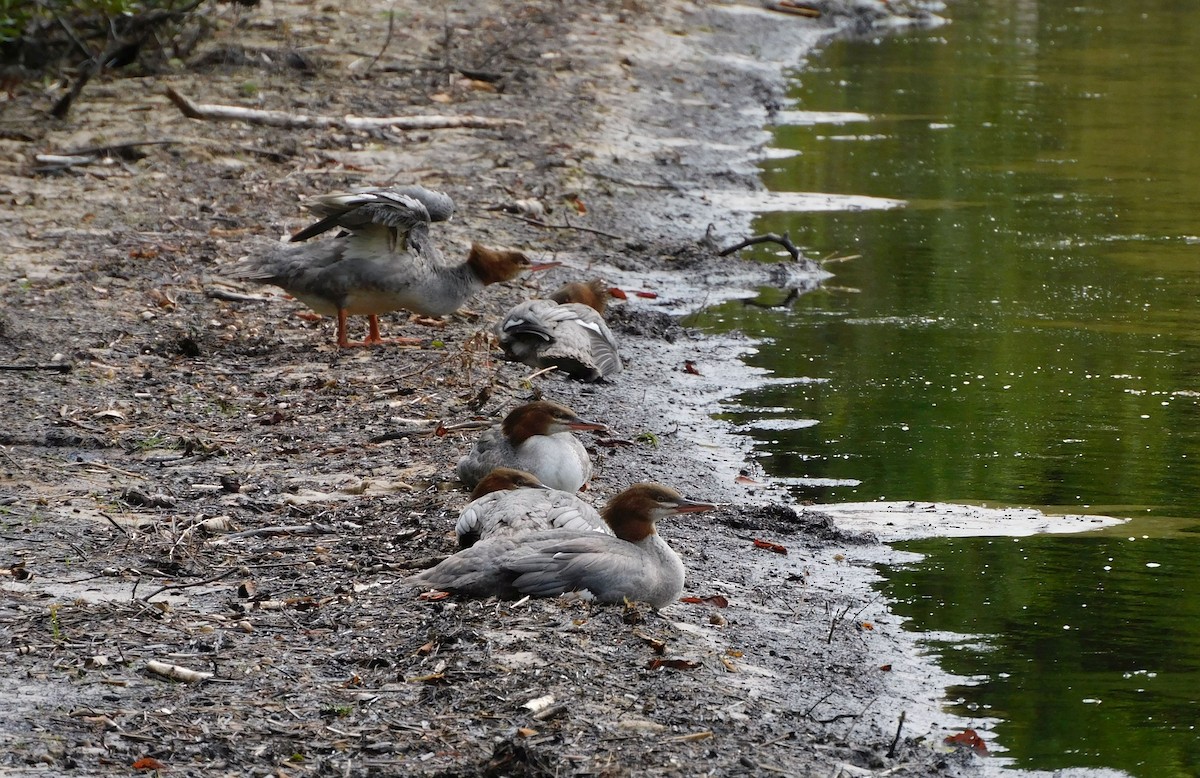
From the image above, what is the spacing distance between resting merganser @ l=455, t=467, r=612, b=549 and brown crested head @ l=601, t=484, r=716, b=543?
9 centimetres

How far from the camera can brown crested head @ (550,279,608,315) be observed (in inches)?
382

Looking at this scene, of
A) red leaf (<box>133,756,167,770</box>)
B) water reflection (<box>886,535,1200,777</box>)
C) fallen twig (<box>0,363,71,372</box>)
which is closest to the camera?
red leaf (<box>133,756,167,770</box>)

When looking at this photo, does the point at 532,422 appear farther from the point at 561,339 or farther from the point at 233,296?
the point at 233,296

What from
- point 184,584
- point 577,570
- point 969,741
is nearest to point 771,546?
point 577,570

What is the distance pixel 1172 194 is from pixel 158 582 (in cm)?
1113

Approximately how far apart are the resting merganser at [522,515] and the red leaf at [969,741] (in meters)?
1.36

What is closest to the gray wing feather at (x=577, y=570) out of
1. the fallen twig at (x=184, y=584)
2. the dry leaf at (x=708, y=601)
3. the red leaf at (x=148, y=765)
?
the dry leaf at (x=708, y=601)

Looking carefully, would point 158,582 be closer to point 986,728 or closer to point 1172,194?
point 986,728

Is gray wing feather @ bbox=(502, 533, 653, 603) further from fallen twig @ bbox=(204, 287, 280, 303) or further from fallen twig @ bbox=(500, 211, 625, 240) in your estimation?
fallen twig @ bbox=(500, 211, 625, 240)

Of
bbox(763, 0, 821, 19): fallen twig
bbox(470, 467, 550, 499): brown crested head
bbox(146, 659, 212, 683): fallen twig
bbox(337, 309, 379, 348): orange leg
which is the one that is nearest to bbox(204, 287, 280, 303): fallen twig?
bbox(337, 309, 379, 348): orange leg

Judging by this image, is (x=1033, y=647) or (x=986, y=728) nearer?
(x=986, y=728)

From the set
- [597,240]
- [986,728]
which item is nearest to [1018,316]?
[597,240]

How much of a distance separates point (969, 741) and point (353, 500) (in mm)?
2669

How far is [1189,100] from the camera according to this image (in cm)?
1920
